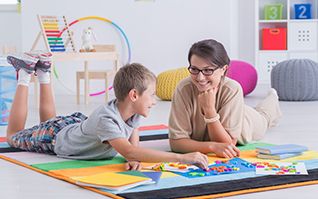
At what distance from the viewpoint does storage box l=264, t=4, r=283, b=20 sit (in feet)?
25.0

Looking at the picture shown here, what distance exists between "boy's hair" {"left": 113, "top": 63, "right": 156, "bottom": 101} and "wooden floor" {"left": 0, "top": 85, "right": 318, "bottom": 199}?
0.48 metres

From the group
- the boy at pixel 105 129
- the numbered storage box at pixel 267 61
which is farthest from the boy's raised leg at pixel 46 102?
the numbered storage box at pixel 267 61

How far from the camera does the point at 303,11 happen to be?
7.58 meters

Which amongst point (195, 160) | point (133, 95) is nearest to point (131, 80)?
point (133, 95)

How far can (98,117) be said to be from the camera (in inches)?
115

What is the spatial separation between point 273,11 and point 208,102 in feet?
15.9

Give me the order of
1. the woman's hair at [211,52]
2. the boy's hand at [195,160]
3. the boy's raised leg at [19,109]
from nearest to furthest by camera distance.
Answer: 1. the boy's hand at [195,160]
2. the woman's hair at [211,52]
3. the boy's raised leg at [19,109]

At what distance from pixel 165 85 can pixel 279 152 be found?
10.5 ft

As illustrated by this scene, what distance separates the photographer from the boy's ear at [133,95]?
2889mm

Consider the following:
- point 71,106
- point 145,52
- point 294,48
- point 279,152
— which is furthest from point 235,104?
point 294,48

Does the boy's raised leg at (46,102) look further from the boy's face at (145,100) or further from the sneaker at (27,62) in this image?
the boy's face at (145,100)

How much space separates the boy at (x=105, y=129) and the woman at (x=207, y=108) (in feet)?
0.73

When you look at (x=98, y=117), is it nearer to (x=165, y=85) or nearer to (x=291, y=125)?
(x=291, y=125)

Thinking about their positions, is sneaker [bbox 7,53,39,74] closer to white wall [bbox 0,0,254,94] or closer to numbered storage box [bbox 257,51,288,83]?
white wall [bbox 0,0,254,94]
